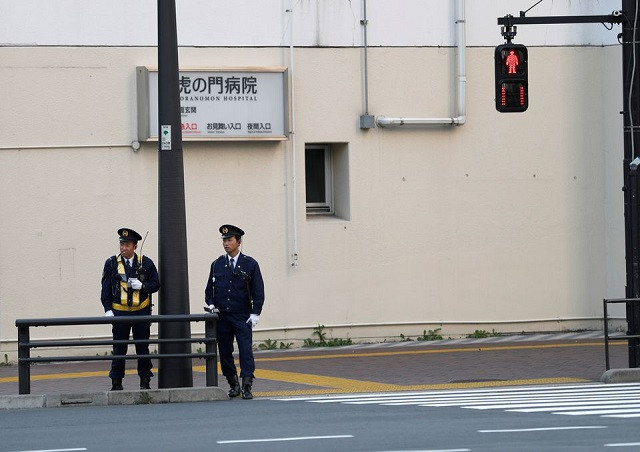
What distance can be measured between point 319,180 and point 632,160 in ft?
22.3

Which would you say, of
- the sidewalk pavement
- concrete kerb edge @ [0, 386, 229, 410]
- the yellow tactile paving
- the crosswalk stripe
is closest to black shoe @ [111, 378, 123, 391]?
the sidewalk pavement

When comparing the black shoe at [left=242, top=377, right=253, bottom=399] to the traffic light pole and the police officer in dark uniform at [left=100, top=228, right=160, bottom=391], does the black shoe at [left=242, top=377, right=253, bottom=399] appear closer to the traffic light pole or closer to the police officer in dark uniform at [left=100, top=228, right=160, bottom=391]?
the police officer in dark uniform at [left=100, top=228, right=160, bottom=391]

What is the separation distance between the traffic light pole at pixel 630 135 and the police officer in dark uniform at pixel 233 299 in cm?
467

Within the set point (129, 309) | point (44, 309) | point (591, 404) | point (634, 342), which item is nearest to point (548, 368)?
point (634, 342)

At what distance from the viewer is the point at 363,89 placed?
72.7 ft

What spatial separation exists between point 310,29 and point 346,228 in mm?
3268

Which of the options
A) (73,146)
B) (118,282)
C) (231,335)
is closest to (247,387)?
(231,335)

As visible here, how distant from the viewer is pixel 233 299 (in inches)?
624

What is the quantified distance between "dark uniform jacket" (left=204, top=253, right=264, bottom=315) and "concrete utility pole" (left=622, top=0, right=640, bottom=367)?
184 inches

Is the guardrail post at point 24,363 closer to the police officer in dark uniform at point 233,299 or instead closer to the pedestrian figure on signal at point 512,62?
the police officer in dark uniform at point 233,299

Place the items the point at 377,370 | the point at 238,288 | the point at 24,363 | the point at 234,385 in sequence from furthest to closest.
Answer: the point at 377,370 < the point at 238,288 < the point at 234,385 < the point at 24,363

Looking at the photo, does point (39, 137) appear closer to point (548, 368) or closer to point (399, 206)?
point (399, 206)

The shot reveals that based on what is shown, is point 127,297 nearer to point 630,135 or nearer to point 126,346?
point 126,346

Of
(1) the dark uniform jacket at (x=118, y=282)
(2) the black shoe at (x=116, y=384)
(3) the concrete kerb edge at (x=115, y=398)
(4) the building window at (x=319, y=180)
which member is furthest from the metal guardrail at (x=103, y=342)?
(4) the building window at (x=319, y=180)
